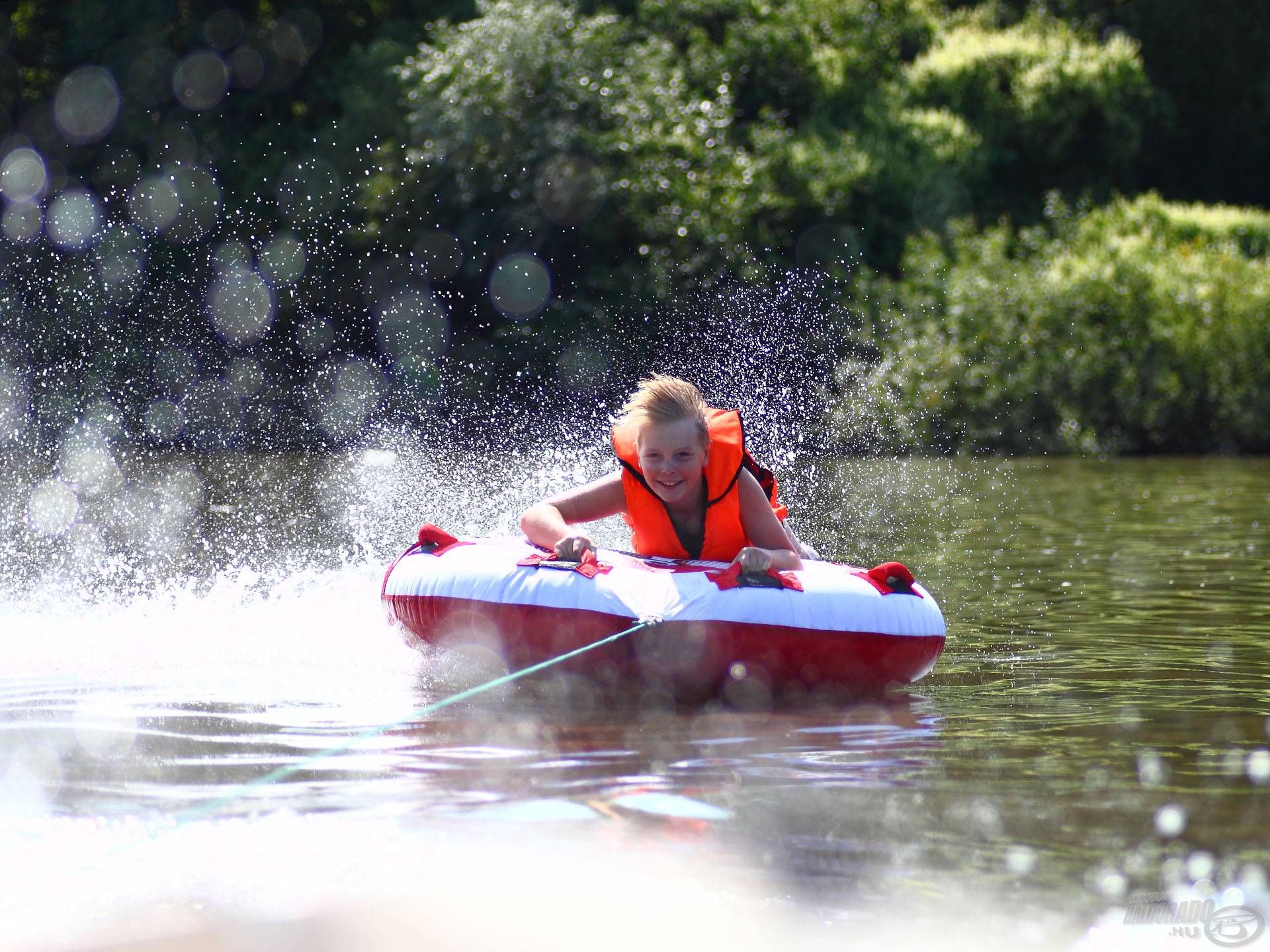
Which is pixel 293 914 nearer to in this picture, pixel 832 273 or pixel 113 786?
pixel 113 786

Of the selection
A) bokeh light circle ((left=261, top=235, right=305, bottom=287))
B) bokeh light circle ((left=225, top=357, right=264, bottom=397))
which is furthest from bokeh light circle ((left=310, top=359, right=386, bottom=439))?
bokeh light circle ((left=261, top=235, right=305, bottom=287))

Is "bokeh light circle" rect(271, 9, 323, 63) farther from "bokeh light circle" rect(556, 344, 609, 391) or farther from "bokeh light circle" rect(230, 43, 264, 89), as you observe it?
"bokeh light circle" rect(556, 344, 609, 391)

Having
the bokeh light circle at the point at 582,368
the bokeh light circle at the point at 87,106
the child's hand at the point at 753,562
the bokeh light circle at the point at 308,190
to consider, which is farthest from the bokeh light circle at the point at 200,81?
the child's hand at the point at 753,562

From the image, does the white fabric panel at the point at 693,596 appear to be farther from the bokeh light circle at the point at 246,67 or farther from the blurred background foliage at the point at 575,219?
the bokeh light circle at the point at 246,67

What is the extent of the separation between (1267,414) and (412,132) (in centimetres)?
1245

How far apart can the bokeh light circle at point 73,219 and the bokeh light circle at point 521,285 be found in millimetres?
6986

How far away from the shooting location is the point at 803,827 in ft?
10.7

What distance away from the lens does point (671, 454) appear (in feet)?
15.8

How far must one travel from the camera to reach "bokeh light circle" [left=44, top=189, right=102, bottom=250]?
24.3m

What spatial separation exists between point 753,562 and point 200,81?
24071mm

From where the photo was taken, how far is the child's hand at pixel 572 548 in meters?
4.84

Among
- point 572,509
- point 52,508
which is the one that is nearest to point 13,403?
point 52,508

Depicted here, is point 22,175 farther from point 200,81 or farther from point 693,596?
point 693,596

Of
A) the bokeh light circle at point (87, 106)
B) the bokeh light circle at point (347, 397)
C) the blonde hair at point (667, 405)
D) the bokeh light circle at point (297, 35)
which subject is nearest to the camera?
the blonde hair at point (667, 405)
